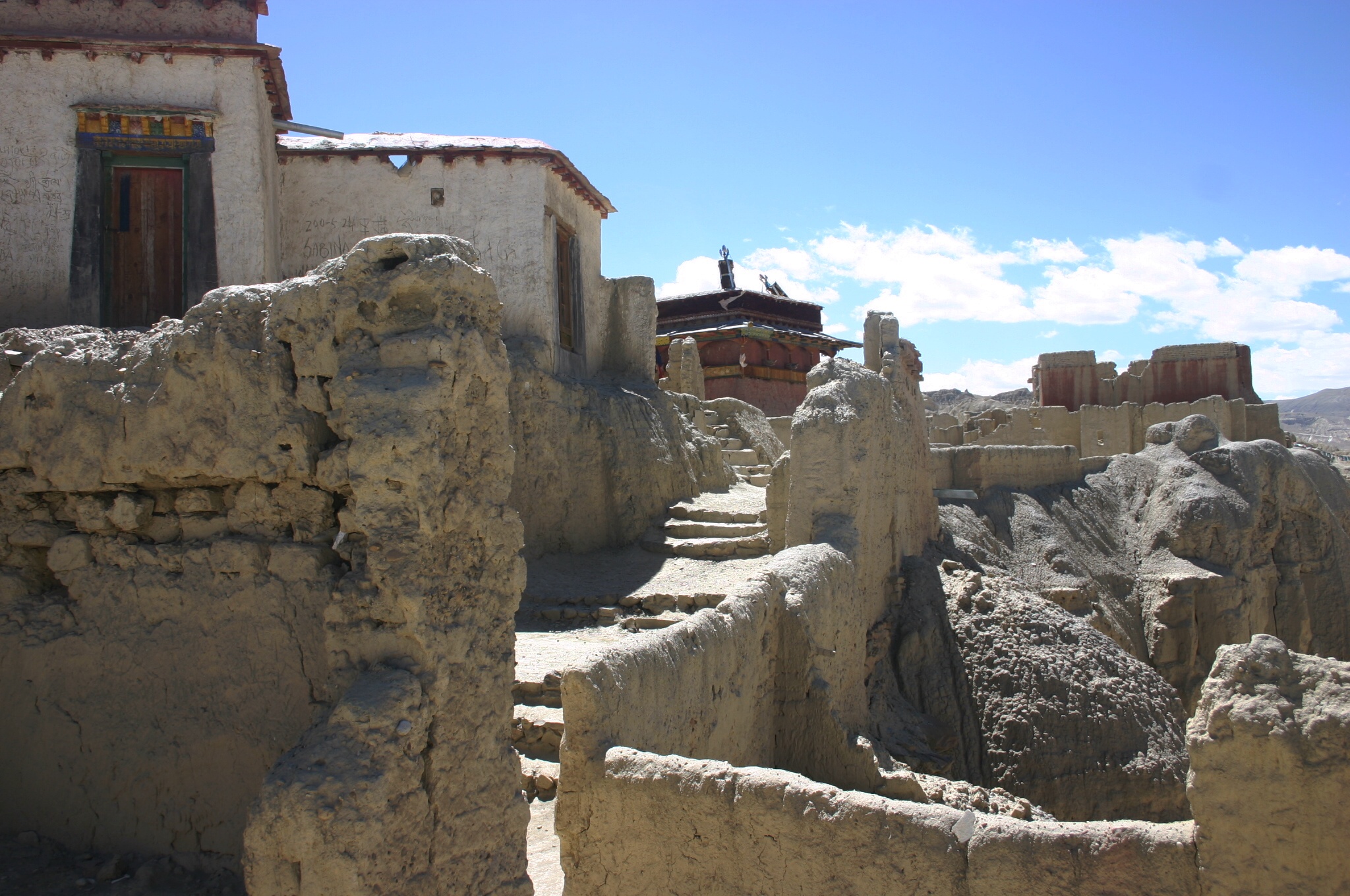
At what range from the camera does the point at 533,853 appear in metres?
5.30

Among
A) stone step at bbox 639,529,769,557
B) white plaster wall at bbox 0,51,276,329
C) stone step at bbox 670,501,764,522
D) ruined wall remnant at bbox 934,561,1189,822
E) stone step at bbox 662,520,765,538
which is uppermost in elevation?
white plaster wall at bbox 0,51,276,329

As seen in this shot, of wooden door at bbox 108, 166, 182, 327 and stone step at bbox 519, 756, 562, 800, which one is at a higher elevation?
wooden door at bbox 108, 166, 182, 327

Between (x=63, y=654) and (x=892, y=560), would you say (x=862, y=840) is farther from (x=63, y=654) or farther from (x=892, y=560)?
(x=892, y=560)

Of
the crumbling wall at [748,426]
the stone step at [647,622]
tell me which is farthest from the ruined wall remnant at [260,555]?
the crumbling wall at [748,426]

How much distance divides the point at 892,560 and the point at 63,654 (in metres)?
6.97

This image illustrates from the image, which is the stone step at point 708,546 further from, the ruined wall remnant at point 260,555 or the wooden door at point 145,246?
the ruined wall remnant at point 260,555

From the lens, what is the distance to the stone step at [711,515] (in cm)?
1110

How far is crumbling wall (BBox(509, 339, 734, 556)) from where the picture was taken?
10.7 metres

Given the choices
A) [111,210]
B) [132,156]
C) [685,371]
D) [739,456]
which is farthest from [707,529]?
[132,156]

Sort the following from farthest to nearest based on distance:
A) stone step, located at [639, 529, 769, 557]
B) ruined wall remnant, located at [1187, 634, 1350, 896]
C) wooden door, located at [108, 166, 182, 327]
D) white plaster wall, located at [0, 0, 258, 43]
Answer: stone step, located at [639, 529, 769, 557] → white plaster wall, located at [0, 0, 258, 43] → wooden door, located at [108, 166, 182, 327] → ruined wall remnant, located at [1187, 634, 1350, 896]

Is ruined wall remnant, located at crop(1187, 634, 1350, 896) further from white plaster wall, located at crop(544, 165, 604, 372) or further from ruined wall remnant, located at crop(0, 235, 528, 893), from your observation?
white plaster wall, located at crop(544, 165, 604, 372)

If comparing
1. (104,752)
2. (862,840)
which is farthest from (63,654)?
(862,840)

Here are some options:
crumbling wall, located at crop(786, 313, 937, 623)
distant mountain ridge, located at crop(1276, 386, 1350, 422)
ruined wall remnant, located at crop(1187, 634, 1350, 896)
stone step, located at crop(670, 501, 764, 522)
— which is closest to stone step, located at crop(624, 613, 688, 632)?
crumbling wall, located at crop(786, 313, 937, 623)

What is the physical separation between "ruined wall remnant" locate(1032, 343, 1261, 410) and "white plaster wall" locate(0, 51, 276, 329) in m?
20.1
